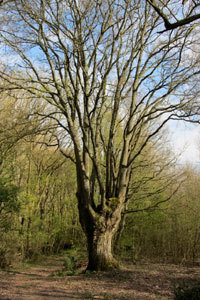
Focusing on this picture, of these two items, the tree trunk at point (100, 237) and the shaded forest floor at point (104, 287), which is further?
the tree trunk at point (100, 237)

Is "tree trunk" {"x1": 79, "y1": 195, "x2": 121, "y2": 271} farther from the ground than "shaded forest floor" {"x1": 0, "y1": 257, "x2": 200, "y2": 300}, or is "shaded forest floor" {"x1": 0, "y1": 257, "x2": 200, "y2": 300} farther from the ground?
"tree trunk" {"x1": 79, "y1": 195, "x2": 121, "y2": 271}

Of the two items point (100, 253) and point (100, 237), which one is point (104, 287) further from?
point (100, 237)

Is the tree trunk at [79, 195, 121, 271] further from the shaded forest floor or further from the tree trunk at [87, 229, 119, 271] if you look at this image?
the shaded forest floor

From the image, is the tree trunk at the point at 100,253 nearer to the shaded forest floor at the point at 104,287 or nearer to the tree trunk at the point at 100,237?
the tree trunk at the point at 100,237

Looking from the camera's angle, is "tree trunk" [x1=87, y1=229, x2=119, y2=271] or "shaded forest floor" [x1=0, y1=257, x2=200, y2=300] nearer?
"shaded forest floor" [x1=0, y1=257, x2=200, y2=300]

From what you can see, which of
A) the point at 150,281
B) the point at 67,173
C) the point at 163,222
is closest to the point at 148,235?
the point at 163,222

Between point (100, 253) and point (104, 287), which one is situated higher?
point (100, 253)

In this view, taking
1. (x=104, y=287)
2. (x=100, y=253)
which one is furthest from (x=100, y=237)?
(x=104, y=287)

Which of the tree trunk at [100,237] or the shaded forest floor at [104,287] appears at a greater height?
the tree trunk at [100,237]

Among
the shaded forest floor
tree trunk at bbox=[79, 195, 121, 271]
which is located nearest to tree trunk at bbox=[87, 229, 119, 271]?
tree trunk at bbox=[79, 195, 121, 271]

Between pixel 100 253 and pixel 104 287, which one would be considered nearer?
pixel 104 287

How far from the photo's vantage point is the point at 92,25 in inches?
283

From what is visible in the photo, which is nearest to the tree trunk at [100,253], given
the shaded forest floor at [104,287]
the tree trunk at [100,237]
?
the tree trunk at [100,237]

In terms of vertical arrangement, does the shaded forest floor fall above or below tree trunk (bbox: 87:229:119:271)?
below
